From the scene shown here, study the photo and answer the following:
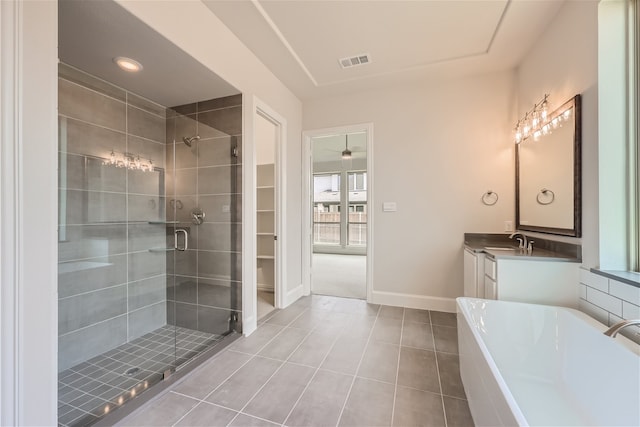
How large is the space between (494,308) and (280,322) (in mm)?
2001

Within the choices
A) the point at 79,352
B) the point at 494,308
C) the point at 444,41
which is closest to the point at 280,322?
the point at 79,352

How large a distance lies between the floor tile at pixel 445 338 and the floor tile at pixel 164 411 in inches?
77.5

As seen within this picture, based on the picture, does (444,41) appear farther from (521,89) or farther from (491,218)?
(491,218)

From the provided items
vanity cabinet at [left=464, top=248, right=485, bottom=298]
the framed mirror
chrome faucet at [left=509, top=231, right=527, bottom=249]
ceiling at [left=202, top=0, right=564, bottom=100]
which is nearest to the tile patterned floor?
vanity cabinet at [left=464, top=248, right=485, bottom=298]

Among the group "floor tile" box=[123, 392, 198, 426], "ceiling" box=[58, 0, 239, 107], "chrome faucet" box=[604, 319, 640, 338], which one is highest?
"ceiling" box=[58, 0, 239, 107]

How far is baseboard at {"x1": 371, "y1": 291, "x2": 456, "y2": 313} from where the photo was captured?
3.05 meters

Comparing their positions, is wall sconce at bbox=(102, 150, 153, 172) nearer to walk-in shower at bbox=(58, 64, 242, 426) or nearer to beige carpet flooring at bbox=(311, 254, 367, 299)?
walk-in shower at bbox=(58, 64, 242, 426)

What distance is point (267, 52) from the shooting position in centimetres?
254

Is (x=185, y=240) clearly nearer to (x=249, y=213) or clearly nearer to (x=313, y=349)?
(x=249, y=213)

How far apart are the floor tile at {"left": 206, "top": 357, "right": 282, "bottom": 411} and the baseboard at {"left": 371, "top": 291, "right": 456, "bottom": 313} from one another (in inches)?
67.8

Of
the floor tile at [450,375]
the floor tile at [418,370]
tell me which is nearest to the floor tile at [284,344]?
the floor tile at [418,370]

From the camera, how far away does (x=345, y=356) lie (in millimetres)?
2104

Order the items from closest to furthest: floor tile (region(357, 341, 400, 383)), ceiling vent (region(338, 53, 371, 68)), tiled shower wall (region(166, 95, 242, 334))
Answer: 1. floor tile (region(357, 341, 400, 383))
2. tiled shower wall (region(166, 95, 242, 334))
3. ceiling vent (region(338, 53, 371, 68))

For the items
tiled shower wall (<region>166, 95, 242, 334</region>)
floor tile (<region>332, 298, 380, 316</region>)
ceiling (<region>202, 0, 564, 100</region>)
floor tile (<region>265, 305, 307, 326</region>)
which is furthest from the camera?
floor tile (<region>332, 298, 380, 316</region>)
